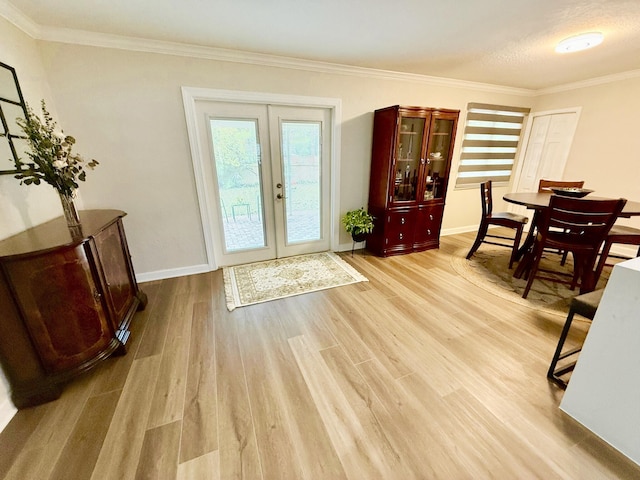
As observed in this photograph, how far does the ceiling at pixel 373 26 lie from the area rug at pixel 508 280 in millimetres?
2271

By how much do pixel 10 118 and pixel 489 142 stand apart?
5442 millimetres

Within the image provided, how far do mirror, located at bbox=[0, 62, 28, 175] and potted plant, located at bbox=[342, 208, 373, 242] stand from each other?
2849 millimetres

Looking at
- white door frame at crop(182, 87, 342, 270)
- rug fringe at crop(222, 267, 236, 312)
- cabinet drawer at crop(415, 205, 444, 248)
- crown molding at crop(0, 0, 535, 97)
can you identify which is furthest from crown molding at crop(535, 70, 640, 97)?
rug fringe at crop(222, 267, 236, 312)

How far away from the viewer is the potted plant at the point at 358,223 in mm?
3263

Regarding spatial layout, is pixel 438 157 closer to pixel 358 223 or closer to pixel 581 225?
pixel 358 223

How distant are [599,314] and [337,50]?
2827mm

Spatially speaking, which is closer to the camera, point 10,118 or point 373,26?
point 10,118

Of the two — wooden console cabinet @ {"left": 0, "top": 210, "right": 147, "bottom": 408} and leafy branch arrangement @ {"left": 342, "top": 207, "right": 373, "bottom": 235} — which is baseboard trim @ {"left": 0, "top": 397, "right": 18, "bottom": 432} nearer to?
wooden console cabinet @ {"left": 0, "top": 210, "right": 147, "bottom": 408}

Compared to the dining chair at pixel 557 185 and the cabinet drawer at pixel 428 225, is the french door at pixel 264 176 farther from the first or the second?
the dining chair at pixel 557 185

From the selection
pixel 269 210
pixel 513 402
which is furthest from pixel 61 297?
pixel 513 402

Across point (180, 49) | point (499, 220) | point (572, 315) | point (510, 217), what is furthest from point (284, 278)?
point (510, 217)

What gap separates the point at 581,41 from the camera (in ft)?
7.06

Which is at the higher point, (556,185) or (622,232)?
(556,185)

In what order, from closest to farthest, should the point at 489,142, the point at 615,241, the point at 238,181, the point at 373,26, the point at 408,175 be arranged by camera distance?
the point at 373,26
the point at 615,241
the point at 238,181
the point at 408,175
the point at 489,142
